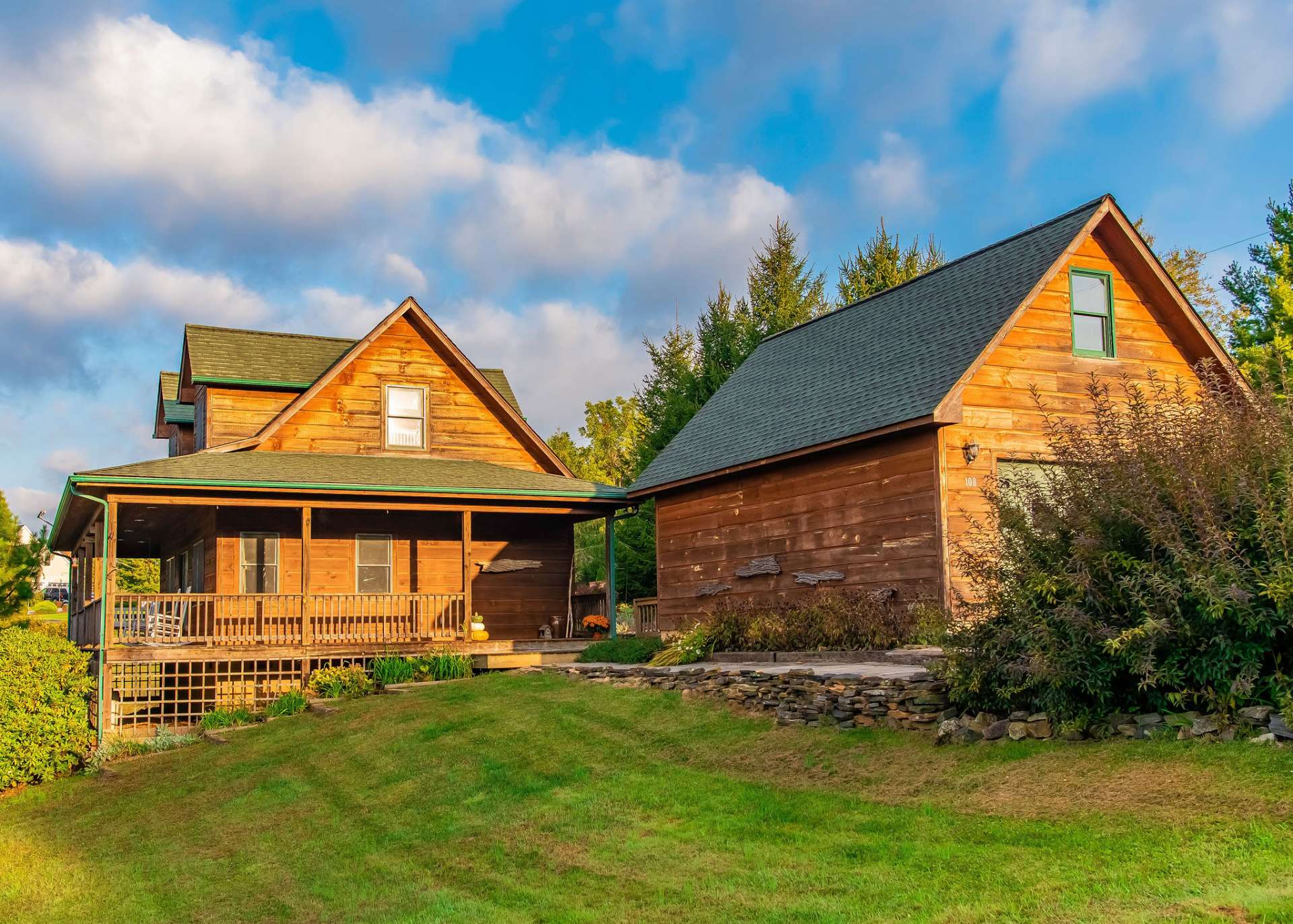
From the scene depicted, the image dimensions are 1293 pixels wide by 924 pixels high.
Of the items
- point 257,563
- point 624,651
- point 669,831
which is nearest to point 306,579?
point 257,563

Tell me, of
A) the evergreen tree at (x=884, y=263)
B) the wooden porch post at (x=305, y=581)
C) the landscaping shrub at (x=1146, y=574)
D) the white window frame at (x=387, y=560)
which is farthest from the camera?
the evergreen tree at (x=884, y=263)

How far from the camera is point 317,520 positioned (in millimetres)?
24016

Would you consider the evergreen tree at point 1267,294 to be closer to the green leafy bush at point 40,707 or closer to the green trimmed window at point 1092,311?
the green trimmed window at point 1092,311

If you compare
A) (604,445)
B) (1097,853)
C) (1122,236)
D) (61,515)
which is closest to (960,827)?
(1097,853)

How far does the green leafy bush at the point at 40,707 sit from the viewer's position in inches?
704

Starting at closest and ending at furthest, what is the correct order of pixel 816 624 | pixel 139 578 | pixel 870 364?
pixel 816 624 → pixel 870 364 → pixel 139 578

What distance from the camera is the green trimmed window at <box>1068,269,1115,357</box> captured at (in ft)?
59.1

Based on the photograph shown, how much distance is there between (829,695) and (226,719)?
11531 millimetres

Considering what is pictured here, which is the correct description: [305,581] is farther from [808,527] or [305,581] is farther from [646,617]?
[808,527]

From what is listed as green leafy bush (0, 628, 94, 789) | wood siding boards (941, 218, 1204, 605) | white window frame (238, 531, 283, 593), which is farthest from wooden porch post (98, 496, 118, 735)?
wood siding boards (941, 218, 1204, 605)

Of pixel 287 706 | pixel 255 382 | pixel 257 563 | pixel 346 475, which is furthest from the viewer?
pixel 255 382

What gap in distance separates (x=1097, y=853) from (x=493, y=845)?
16.1 feet

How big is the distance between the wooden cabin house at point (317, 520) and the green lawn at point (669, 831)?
5696 mm

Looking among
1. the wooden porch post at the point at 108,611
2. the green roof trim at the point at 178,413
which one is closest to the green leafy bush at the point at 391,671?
the wooden porch post at the point at 108,611
